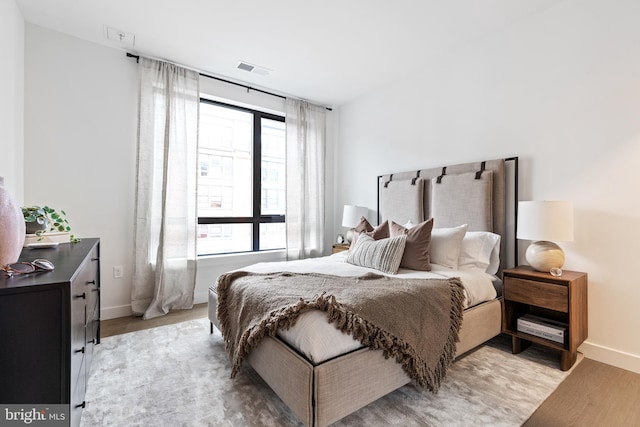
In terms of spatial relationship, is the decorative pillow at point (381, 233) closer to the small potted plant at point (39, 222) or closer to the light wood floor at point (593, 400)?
the light wood floor at point (593, 400)

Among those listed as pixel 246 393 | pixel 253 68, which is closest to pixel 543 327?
pixel 246 393

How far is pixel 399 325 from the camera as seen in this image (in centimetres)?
161

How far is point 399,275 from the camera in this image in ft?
7.50

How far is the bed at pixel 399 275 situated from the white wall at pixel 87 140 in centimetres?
137

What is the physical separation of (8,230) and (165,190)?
2074 mm

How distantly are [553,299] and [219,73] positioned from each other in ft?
12.8

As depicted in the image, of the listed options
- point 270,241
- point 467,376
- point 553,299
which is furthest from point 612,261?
point 270,241

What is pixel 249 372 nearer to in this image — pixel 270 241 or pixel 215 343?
pixel 215 343

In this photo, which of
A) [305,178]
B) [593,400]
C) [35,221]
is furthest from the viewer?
[305,178]

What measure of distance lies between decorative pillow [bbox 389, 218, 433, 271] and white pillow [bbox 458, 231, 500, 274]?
332 mm

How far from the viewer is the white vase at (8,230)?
3.66 feet

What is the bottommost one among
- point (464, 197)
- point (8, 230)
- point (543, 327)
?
point (543, 327)

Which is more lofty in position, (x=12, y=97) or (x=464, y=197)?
(x=12, y=97)

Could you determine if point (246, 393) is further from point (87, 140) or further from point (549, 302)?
point (87, 140)
